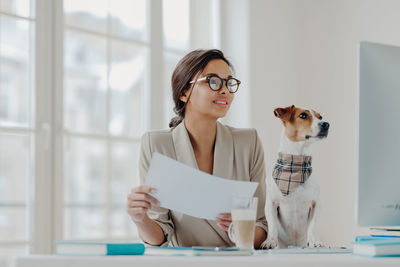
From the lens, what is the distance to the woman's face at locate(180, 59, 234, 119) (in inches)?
66.7

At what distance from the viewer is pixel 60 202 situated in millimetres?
2600

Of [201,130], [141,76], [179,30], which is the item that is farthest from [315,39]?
[201,130]

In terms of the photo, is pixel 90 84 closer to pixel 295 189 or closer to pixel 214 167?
pixel 214 167

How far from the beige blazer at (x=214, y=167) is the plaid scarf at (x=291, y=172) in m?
0.38

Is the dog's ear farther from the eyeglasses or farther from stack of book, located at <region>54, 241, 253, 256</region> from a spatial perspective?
stack of book, located at <region>54, 241, 253, 256</region>

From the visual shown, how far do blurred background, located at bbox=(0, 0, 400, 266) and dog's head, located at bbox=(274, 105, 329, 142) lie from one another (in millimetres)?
1565

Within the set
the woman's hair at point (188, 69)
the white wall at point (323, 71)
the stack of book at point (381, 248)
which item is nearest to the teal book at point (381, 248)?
the stack of book at point (381, 248)

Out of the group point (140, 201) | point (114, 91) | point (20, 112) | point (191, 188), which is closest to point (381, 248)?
point (191, 188)

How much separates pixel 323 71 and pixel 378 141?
9.32ft

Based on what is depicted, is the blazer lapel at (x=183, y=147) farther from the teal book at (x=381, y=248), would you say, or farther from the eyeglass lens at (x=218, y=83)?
the teal book at (x=381, y=248)

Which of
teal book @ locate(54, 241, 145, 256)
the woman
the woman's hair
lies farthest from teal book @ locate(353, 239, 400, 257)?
the woman's hair

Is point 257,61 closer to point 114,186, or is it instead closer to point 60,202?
point 114,186

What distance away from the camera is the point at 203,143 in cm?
180

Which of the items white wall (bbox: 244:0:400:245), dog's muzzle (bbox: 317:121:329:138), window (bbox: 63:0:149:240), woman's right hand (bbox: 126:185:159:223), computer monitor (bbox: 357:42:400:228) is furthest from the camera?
white wall (bbox: 244:0:400:245)
